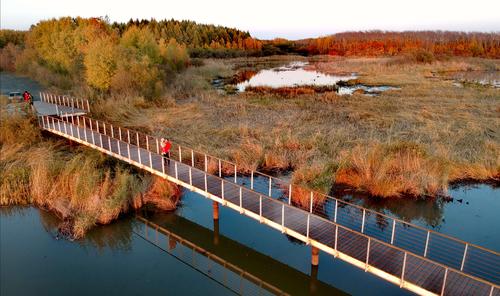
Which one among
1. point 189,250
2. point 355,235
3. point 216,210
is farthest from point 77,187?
point 355,235

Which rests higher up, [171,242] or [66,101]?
[66,101]

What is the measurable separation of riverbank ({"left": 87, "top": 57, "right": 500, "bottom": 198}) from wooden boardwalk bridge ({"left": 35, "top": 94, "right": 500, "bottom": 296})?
189cm

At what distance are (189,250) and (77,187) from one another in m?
5.59

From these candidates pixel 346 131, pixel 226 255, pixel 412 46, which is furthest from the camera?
pixel 412 46

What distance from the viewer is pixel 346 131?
26.0 meters

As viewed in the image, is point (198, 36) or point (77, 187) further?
point (198, 36)

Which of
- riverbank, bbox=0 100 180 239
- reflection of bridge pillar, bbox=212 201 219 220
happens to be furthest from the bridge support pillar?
riverbank, bbox=0 100 180 239

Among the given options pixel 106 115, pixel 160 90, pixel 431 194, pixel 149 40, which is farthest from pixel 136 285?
pixel 149 40

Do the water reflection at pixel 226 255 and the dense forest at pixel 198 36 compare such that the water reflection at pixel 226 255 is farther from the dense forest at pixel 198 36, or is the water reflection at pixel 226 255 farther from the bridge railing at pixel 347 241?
the dense forest at pixel 198 36

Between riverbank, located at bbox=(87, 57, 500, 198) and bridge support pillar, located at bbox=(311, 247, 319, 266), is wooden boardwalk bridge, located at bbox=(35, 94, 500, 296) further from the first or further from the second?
riverbank, located at bbox=(87, 57, 500, 198)

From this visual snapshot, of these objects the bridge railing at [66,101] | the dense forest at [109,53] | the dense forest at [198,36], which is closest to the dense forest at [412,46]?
the dense forest at [109,53]

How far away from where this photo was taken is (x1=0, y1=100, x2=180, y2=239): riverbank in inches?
611

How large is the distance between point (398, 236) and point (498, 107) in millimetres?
25426

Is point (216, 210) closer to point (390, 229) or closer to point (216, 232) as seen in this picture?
point (216, 232)
